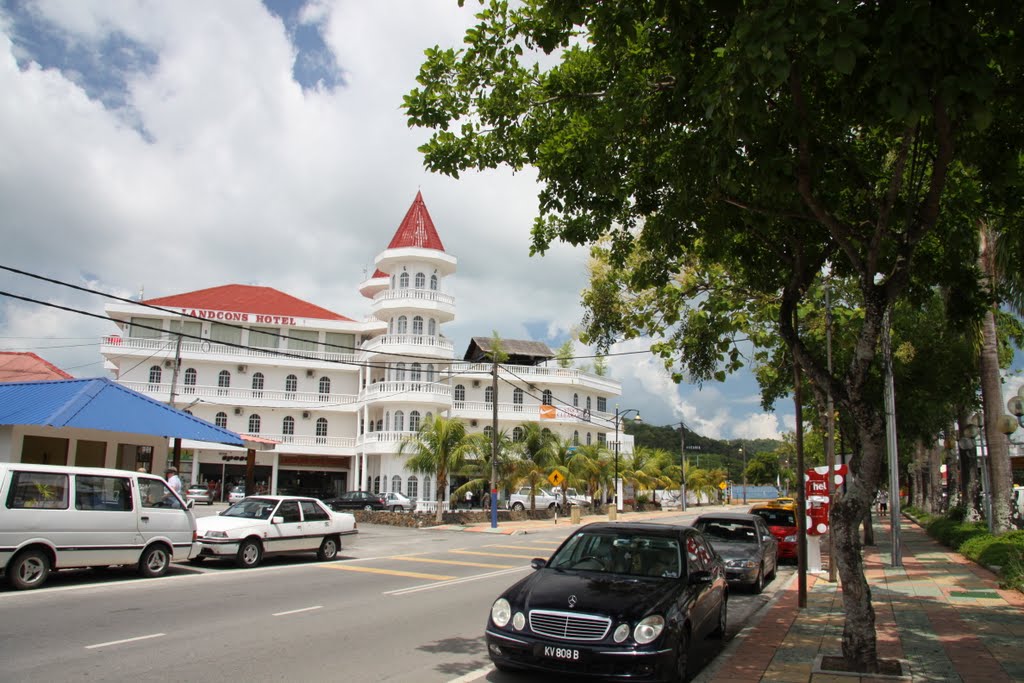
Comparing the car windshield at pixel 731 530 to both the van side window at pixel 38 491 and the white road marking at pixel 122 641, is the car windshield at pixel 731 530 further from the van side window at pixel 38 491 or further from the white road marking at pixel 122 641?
the van side window at pixel 38 491

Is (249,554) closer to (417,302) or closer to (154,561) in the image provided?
(154,561)

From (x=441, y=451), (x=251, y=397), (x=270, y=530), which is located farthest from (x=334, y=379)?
(x=270, y=530)

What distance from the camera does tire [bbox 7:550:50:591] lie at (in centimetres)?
1189

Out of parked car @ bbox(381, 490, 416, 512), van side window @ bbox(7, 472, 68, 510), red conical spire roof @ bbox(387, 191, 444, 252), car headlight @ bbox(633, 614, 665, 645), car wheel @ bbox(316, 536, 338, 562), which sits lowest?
parked car @ bbox(381, 490, 416, 512)

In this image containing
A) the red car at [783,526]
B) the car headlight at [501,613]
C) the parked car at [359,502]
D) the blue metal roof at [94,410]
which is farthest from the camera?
the parked car at [359,502]

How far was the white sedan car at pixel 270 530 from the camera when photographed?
52.7 ft

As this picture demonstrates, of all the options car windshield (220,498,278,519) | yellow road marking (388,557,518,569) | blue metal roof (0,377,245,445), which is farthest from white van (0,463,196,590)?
yellow road marking (388,557,518,569)

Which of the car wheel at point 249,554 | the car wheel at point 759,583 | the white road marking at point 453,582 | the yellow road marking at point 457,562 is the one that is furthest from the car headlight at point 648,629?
the car wheel at point 249,554

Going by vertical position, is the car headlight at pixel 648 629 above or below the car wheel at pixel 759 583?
above

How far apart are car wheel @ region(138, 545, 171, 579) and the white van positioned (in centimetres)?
2

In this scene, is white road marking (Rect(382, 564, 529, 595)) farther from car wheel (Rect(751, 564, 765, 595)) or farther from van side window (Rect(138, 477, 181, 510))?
car wheel (Rect(751, 564, 765, 595))

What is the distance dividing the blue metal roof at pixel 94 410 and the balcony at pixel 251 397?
102 feet

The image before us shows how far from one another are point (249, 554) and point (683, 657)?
11.7 metres

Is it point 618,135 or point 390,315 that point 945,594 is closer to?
point 618,135
